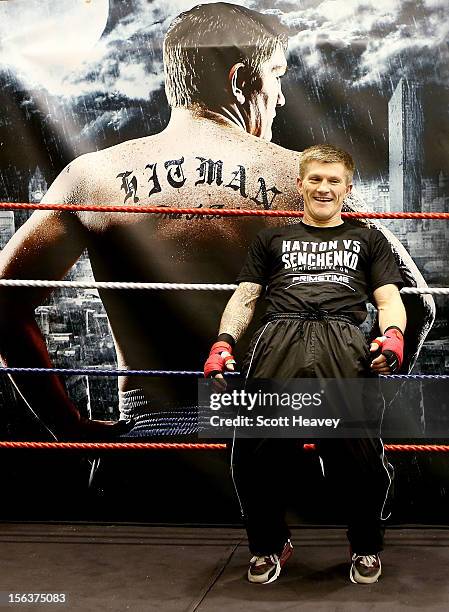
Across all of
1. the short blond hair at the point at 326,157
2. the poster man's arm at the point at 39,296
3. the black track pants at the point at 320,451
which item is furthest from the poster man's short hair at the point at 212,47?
the black track pants at the point at 320,451

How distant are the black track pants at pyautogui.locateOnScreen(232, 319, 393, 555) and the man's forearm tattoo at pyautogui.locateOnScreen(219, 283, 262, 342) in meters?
0.07

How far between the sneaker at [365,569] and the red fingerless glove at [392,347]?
51cm

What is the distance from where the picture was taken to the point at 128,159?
7.79 feet

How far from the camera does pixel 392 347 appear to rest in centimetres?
162

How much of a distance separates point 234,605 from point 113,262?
3.96ft

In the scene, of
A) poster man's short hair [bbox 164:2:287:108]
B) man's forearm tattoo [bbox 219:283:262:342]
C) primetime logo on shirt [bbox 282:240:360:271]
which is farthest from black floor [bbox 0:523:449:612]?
poster man's short hair [bbox 164:2:287:108]

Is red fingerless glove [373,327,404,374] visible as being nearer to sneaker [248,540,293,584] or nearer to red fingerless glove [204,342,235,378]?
red fingerless glove [204,342,235,378]

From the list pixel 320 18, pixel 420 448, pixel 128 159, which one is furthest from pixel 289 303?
pixel 320 18

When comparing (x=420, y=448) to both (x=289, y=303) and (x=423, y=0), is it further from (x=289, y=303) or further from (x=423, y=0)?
(x=423, y=0)

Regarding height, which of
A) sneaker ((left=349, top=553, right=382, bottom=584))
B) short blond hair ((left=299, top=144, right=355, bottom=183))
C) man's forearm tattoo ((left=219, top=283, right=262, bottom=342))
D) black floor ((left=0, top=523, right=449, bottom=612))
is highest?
short blond hair ((left=299, top=144, right=355, bottom=183))

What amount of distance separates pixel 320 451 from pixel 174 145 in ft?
3.89

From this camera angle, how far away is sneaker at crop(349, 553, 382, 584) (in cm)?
174

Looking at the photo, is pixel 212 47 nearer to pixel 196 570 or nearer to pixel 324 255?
pixel 324 255

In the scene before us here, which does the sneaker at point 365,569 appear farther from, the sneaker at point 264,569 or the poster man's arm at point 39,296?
the poster man's arm at point 39,296
